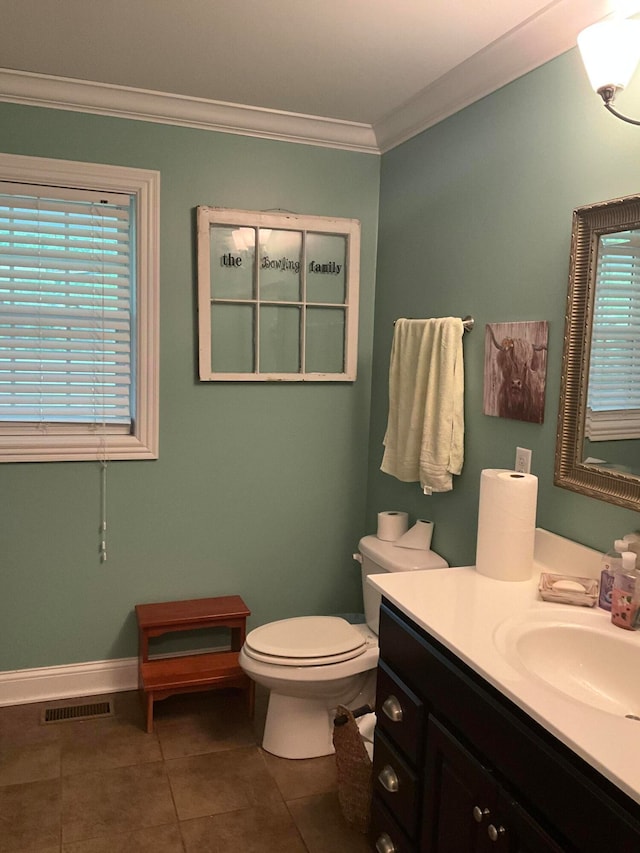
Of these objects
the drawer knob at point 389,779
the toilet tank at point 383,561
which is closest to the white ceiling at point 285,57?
the toilet tank at point 383,561

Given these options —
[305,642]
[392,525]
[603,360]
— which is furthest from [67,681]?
[603,360]

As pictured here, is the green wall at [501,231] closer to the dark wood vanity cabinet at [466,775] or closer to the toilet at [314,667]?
the toilet at [314,667]

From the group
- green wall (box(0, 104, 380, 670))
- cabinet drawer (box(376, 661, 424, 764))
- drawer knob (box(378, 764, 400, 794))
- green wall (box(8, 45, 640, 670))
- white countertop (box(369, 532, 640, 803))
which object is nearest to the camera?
white countertop (box(369, 532, 640, 803))

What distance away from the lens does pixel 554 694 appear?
1.29 meters

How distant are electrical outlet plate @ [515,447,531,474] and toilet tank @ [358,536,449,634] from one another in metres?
0.55

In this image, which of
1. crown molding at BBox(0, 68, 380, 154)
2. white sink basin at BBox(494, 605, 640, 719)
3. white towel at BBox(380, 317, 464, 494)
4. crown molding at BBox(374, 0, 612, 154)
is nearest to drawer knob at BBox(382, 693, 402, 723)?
white sink basin at BBox(494, 605, 640, 719)

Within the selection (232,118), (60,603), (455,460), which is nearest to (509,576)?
(455,460)

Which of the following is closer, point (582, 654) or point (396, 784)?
point (582, 654)

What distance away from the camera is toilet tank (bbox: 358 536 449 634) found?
2498mm

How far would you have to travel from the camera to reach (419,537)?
8.53 feet

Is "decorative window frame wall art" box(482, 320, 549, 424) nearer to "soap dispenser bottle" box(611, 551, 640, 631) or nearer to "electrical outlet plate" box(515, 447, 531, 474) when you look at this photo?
"electrical outlet plate" box(515, 447, 531, 474)

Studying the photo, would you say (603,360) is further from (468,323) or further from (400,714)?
(400,714)

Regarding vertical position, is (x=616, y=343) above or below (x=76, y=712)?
above

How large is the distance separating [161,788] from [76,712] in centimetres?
60
